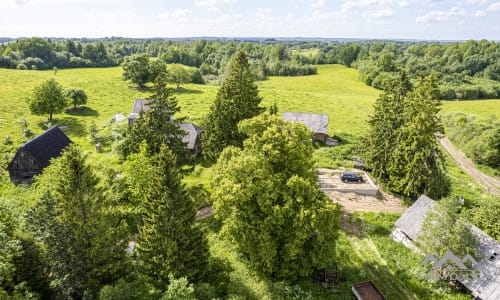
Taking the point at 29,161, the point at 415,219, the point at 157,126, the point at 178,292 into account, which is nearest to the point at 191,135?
the point at 157,126

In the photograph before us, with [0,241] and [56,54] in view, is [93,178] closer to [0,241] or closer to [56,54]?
[0,241]

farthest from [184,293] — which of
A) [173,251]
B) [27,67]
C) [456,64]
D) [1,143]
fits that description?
[456,64]

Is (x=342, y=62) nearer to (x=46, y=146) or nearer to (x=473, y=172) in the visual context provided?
(x=473, y=172)

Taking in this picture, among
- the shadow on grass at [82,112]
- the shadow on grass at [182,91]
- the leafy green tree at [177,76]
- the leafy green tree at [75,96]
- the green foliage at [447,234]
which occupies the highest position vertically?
the leafy green tree at [177,76]

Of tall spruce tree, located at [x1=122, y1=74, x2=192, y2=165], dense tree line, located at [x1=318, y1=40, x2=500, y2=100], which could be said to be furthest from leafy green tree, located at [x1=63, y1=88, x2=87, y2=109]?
dense tree line, located at [x1=318, y1=40, x2=500, y2=100]

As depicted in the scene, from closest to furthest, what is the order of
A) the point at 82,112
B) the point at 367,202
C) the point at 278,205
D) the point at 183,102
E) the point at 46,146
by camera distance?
1. the point at 278,205
2. the point at 367,202
3. the point at 46,146
4. the point at 82,112
5. the point at 183,102

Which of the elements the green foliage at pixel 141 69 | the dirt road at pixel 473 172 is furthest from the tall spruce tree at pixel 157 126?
the green foliage at pixel 141 69

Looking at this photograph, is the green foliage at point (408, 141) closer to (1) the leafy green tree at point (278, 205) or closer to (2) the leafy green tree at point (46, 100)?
(1) the leafy green tree at point (278, 205)
